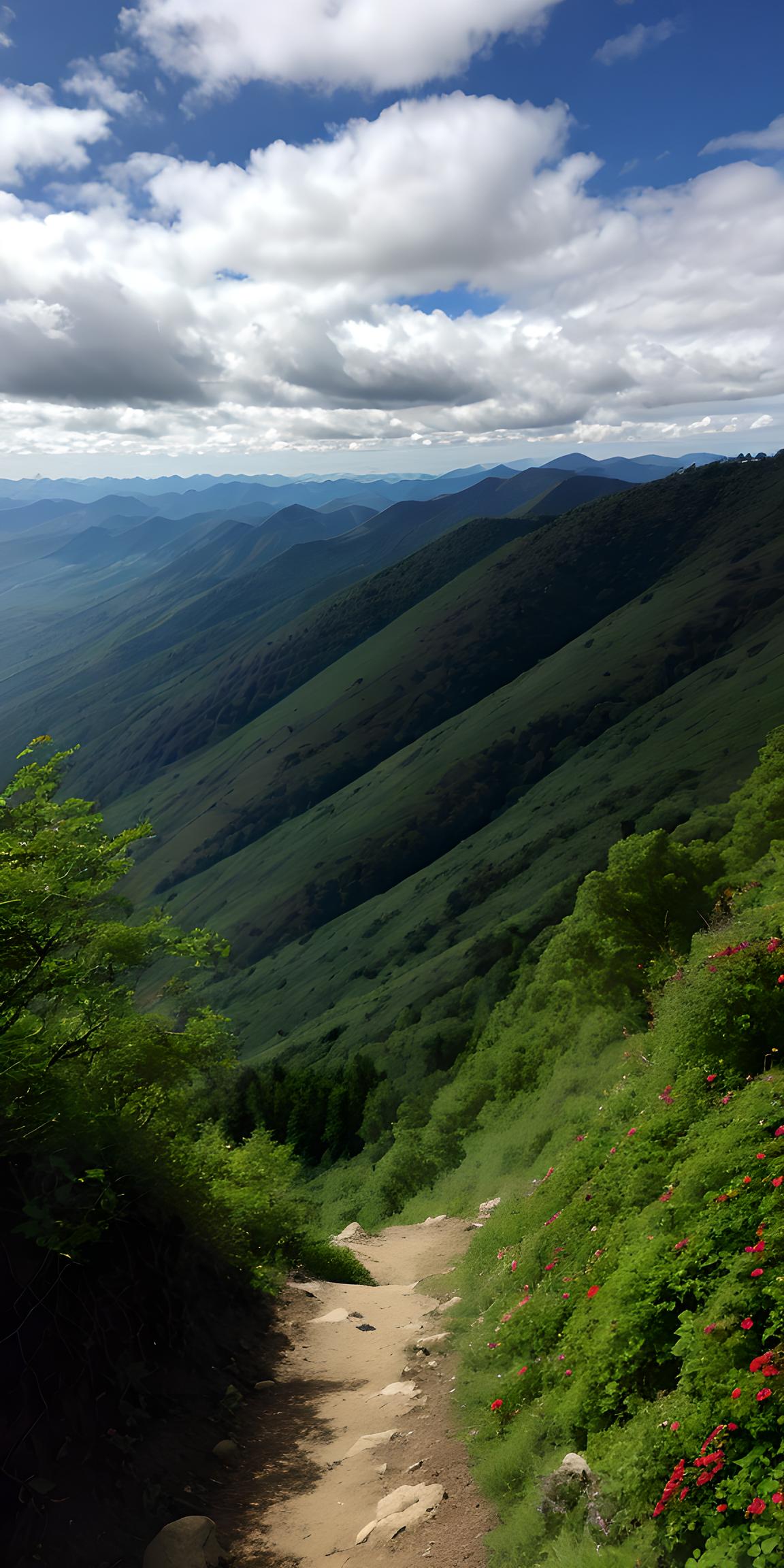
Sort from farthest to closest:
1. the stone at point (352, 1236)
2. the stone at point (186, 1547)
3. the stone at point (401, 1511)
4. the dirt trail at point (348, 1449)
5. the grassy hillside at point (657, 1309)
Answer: the stone at point (352, 1236)
the stone at point (186, 1547)
the stone at point (401, 1511)
the dirt trail at point (348, 1449)
the grassy hillside at point (657, 1309)

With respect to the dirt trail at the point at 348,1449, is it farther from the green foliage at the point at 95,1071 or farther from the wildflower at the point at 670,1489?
the wildflower at the point at 670,1489

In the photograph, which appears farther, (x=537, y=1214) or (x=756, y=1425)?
(x=537, y=1214)

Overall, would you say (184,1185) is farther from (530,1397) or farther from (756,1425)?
(756,1425)

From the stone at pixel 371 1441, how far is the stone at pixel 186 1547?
3652mm

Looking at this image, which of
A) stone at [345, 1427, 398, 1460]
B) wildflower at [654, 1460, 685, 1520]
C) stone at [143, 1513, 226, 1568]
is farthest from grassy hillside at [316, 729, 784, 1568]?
stone at [143, 1513, 226, 1568]

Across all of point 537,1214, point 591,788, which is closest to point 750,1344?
point 537,1214

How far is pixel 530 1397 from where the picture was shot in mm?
Answer: 14523

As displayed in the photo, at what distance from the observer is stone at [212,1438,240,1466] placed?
1697 cm

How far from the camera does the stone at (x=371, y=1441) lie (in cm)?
1666

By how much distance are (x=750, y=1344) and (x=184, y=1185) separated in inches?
629

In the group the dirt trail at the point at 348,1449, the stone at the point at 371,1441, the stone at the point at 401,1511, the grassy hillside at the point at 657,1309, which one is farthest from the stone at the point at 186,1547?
the grassy hillside at the point at 657,1309

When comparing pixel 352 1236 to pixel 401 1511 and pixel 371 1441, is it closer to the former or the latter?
pixel 371 1441

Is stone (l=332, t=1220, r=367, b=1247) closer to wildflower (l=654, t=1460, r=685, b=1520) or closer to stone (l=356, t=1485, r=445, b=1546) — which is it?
stone (l=356, t=1485, r=445, b=1546)

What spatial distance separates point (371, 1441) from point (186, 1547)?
483 cm
